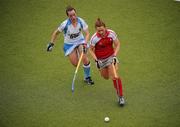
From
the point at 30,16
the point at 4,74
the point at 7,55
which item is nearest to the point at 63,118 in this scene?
the point at 4,74

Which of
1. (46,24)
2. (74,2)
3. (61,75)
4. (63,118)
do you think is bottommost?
(63,118)

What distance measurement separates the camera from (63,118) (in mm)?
7910

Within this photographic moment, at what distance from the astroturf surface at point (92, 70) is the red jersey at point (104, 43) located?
982 mm

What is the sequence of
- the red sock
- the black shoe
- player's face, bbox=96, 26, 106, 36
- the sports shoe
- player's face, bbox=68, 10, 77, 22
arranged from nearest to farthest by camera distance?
player's face, bbox=96, 26, 106, 36 → the red sock → the sports shoe → player's face, bbox=68, 10, 77, 22 → the black shoe

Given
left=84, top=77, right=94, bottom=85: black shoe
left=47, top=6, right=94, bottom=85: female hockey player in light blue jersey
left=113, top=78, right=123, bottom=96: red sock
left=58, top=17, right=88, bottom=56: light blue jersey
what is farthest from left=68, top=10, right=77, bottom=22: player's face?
left=113, top=78, right=123, bottom=96: red sock

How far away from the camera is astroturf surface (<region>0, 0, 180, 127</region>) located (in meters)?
7.93

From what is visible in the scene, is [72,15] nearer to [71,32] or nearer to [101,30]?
[71,32]

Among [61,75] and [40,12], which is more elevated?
[40,12]

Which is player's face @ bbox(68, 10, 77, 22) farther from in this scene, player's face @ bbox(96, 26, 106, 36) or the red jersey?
player's face @ bbox(96, 26, 106, 36)

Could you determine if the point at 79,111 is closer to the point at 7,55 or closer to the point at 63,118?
the point at 63,118

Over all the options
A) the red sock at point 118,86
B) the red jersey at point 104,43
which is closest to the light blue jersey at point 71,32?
the red jersey at point 104,43

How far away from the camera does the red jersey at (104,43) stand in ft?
26.2

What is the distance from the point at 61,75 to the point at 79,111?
152 cm

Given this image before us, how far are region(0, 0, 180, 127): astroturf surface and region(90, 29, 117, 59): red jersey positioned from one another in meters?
0.98
